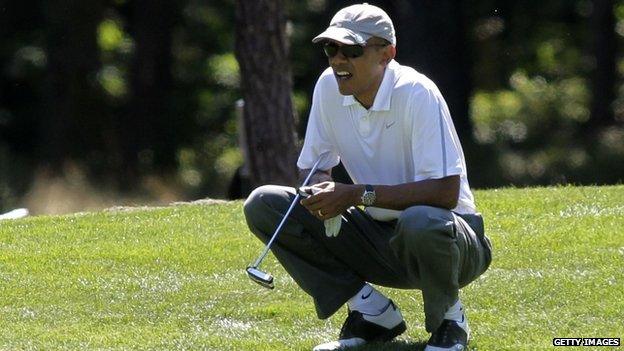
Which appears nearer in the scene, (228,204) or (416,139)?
(416,139)

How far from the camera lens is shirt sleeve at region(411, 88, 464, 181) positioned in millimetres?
4930

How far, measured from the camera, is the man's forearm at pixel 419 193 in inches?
194

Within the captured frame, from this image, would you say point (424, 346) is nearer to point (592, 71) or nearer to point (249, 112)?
point (249, 112)

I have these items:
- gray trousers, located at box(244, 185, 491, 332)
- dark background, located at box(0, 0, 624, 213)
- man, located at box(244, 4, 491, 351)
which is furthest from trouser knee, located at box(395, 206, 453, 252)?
dark background, located at box(0, 0, 624, 213)

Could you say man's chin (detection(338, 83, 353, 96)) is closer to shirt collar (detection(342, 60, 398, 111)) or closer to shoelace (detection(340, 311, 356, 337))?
shirt collar (detection(342, 60, 398, 111))

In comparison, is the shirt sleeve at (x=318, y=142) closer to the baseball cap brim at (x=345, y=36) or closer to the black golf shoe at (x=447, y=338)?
the baseball cap brim at (x=345, y=36)

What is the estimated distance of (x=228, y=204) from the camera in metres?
9.52

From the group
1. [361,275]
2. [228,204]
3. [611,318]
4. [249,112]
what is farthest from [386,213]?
[249,112]

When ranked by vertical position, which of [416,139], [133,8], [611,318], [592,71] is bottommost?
[592,71]

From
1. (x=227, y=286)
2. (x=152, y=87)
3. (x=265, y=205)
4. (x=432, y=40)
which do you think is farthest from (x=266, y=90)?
(x=152, y=87)

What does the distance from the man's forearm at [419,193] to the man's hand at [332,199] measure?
0.02m

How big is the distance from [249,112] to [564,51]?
1301 cm

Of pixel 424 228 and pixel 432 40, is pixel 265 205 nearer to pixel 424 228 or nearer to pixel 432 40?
pixel 424 228

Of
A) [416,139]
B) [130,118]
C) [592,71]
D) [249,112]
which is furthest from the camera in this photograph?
[592,71]
